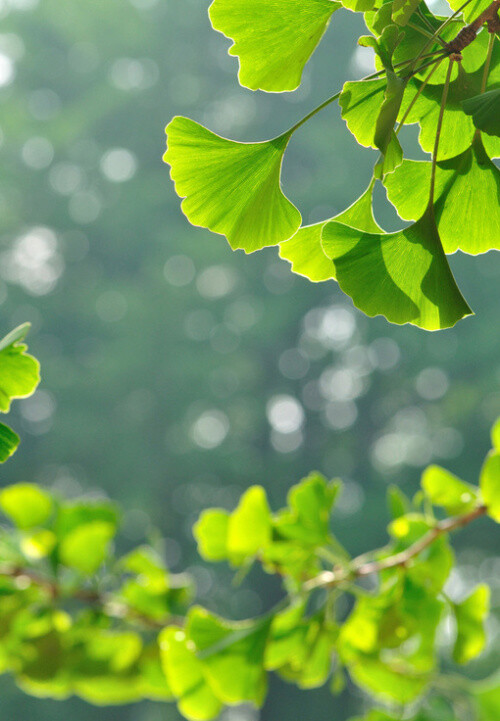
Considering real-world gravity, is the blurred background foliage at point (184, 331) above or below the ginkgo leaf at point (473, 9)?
below

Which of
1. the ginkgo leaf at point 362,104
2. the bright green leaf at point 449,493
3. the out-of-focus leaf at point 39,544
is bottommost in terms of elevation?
the out-of-focus leaf at point 39,544

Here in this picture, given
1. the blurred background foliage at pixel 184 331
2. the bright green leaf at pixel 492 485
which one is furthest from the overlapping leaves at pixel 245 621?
the blurred background foliage at pixel 184 331

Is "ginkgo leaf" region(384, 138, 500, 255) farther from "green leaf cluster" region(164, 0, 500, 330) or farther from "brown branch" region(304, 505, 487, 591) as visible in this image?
"brown branch" region(304, 505, 487, 591)

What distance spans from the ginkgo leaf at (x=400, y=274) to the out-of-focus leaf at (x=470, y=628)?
30cm

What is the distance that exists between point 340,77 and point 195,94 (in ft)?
4.64

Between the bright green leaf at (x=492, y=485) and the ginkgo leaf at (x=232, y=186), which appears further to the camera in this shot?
the bright green leaf at (x=492, y=485)

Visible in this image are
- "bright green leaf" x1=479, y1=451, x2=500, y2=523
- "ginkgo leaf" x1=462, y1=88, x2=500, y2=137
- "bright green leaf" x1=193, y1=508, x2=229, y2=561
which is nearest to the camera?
"ginkgo leaf" x1=462, y1=88, x2=500, y2=137

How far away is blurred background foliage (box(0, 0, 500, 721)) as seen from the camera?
556 cm

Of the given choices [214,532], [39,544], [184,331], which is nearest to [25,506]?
[39,544]

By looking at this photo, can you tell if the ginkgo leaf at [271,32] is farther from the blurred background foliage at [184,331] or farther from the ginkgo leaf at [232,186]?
the blurred background foliage at [184,331]

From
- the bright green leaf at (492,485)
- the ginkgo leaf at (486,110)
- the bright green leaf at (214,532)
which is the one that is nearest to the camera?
the ginkgo leaf at (486,110)

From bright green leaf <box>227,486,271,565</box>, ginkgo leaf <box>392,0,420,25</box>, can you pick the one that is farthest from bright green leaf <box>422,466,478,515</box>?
ginkgo leaf <box>392,0,420,25</box>

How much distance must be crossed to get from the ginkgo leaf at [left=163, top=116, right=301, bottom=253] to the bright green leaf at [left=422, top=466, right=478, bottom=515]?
10.2 inches

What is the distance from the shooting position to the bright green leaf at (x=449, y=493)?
444mm
